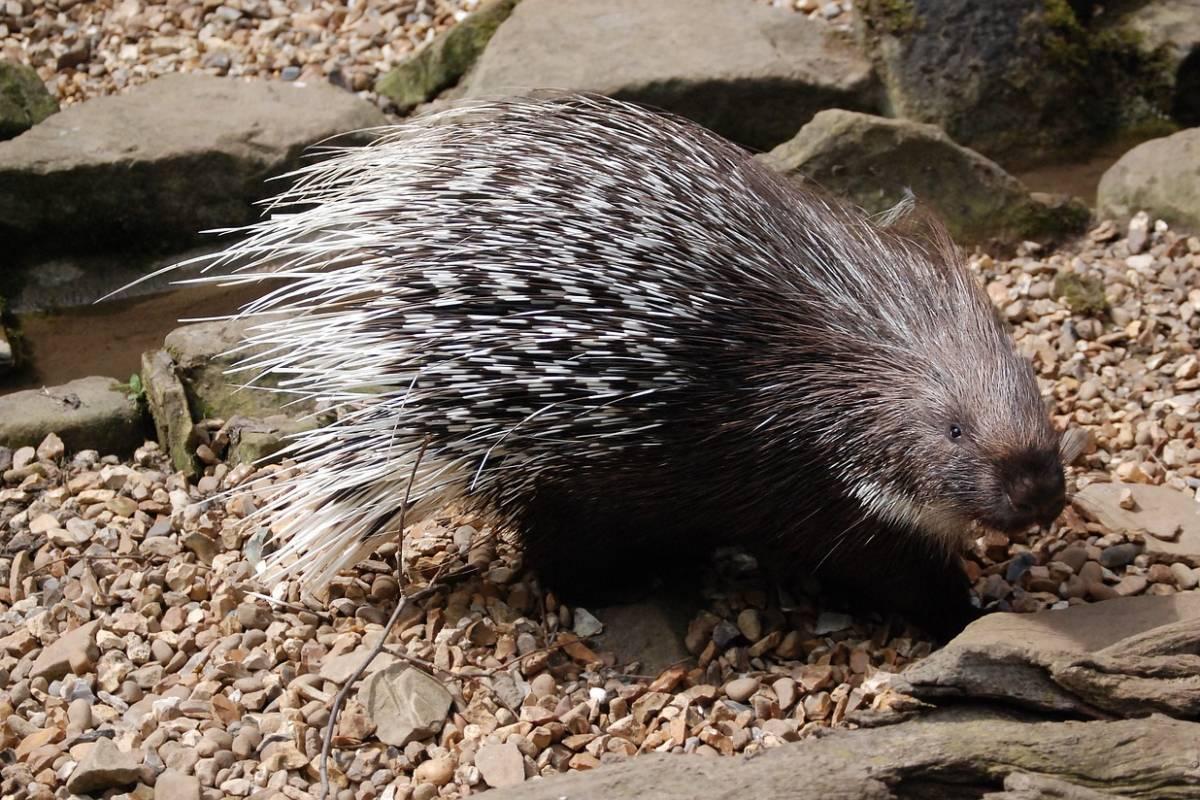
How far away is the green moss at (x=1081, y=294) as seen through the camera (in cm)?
438

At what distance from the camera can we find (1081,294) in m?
4.42

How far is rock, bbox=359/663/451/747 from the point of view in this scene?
282 centimetres

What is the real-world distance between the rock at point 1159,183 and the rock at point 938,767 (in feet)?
9.85

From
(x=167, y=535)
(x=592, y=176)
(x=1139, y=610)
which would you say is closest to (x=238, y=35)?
(x=167, y=535)

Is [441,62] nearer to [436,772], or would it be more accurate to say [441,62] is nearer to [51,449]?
[51,449]

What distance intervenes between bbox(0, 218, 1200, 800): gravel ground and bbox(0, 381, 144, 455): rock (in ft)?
0.20

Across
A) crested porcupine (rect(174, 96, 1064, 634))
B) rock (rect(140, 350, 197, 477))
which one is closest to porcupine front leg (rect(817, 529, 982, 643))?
crested porcupine (rect(174, 96, 1064, 634))

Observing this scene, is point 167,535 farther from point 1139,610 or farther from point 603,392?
point 1139,610

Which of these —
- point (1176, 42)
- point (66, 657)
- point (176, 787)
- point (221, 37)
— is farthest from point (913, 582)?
point (221, 37)

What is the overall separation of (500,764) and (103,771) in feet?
2.59

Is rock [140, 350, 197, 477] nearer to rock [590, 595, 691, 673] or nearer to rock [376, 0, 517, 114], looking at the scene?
rock [590, 595, 691, 673]

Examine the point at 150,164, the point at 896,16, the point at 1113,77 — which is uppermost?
the point at 896,16

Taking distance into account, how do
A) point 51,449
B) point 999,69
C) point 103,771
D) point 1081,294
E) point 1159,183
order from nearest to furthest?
point 103,771 → point 51,449 → point 1081,294 → point 1159,183 → point 999,69

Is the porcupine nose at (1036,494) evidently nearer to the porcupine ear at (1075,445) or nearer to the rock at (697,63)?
the porcupine ear at (1075,445)
